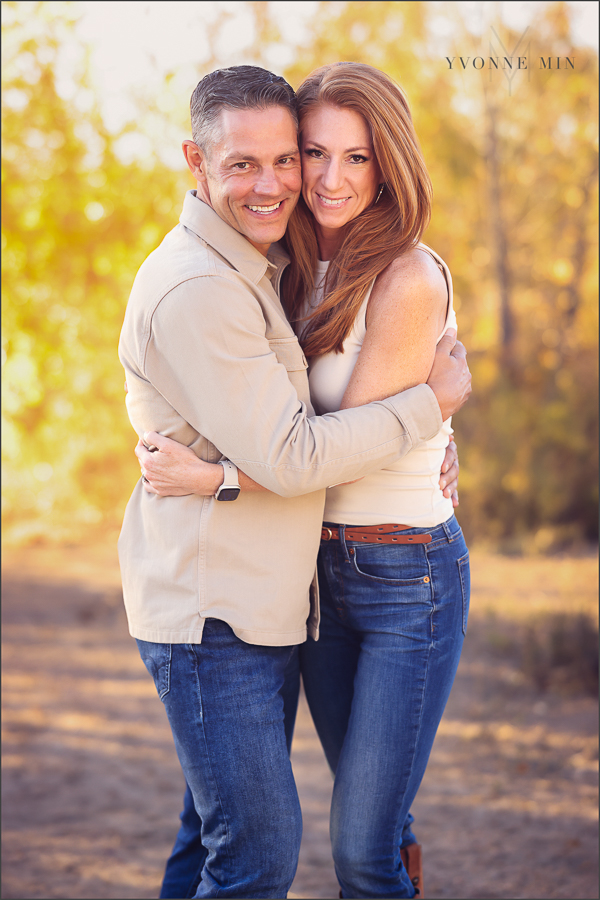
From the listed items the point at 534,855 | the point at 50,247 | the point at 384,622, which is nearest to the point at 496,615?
the point at 534,855

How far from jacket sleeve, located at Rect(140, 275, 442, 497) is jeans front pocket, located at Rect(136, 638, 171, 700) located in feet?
1.37

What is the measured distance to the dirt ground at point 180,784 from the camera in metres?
3.34

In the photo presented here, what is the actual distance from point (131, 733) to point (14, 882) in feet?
4.43

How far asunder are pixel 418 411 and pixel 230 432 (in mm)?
432

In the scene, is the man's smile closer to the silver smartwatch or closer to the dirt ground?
the silver smartwatch

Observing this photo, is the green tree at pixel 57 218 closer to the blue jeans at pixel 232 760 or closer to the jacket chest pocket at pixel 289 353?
the jacket chest pocket at pixel 289 353

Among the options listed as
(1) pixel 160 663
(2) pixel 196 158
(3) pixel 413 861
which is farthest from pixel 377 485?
(3) pixel 413 861

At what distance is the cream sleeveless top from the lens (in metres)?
1.92

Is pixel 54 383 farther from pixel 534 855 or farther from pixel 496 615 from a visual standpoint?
pixel 534 855

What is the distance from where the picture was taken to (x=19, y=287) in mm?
4785

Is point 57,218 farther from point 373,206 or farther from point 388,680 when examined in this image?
point 388,680

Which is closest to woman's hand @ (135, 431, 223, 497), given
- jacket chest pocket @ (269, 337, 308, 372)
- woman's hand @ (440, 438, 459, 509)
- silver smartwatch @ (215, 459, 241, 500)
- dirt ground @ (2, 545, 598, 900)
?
silver smartwatch @ (215, 459, 241, 500)

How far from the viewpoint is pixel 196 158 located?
185 cm

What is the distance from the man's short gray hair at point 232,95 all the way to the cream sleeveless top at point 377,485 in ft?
1.49
